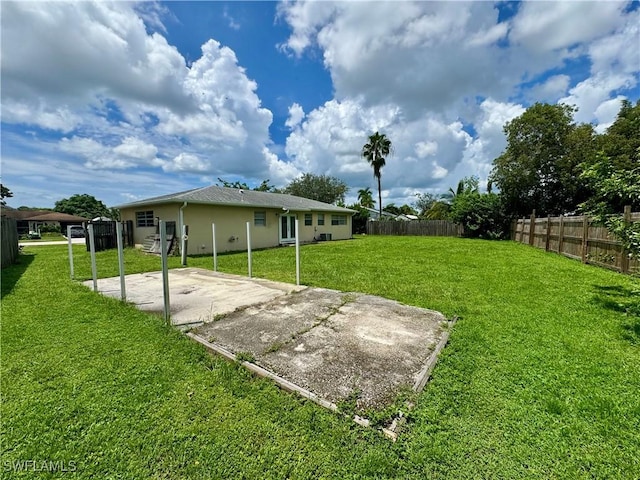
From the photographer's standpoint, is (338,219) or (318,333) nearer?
(318,333)

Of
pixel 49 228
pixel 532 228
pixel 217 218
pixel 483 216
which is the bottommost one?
pixel 49 228

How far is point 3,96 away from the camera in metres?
7.26

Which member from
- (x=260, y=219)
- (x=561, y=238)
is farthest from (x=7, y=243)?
(x=561, y=238)

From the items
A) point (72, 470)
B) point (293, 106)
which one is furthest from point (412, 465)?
point (293, 106)

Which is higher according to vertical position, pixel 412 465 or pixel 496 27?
pixel 496 27

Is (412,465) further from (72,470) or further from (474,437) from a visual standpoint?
(72,470)

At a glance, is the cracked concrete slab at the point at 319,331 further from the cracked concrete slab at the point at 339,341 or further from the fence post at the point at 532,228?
the fence post at the point at 532,228

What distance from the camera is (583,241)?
28.1 feet

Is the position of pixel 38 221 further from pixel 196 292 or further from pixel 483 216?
pixel 483 216

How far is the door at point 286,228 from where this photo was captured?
16.6 metres

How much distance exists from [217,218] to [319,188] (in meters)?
26.0

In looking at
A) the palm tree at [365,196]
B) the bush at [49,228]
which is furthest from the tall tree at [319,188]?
the bush at [49,228]

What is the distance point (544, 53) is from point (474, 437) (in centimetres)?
1171

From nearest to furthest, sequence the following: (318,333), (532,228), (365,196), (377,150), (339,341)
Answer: (339,341) < (318,333) < (532,228) < (377,150) < (365,196)
